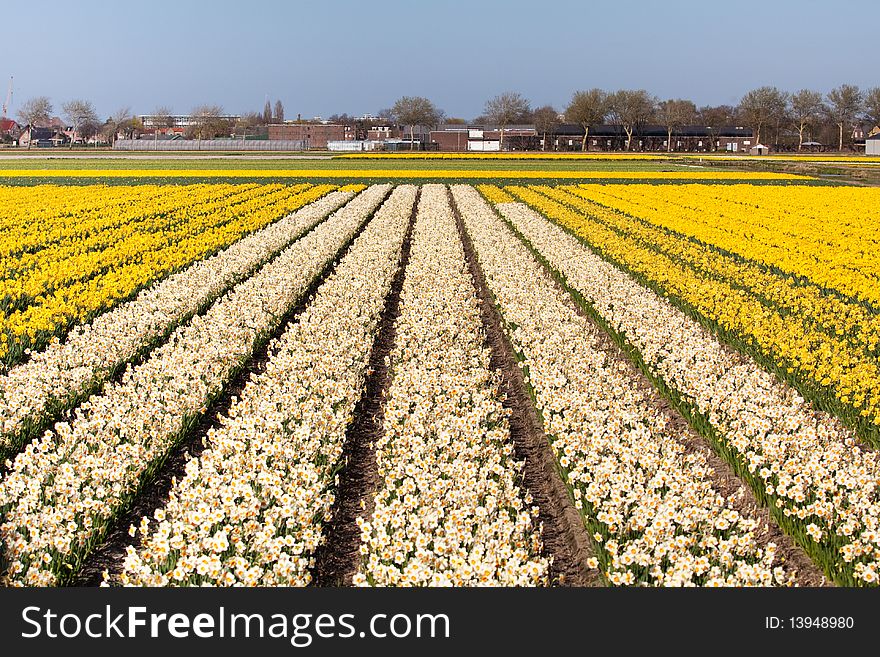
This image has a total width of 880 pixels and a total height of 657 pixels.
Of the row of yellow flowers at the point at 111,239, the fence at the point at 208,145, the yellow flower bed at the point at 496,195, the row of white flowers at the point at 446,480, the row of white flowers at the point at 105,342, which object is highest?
the fence at the point at 208,145

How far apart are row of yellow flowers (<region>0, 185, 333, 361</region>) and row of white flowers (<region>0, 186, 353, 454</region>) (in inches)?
16.1

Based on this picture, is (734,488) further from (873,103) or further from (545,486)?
(873,103)

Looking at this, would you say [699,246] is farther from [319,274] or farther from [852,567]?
[852,567]

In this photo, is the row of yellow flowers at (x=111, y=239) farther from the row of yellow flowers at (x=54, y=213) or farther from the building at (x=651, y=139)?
the building at (x=651, y=139)

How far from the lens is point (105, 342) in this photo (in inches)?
481

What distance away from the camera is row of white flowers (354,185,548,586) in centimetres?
612

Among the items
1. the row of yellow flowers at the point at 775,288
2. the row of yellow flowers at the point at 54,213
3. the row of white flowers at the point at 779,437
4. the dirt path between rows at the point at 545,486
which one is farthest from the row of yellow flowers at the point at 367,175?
the dirt path between rows at the point at 545,486

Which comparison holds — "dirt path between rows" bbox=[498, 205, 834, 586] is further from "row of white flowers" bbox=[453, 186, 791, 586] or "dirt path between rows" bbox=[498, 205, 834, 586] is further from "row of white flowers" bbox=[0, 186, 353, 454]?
"row of white flowers" bbox=[0, 186, 353, 454]

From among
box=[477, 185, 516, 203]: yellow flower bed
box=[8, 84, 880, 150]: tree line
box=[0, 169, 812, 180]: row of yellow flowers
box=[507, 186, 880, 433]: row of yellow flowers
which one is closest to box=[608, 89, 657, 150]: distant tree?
box=[8, 84, 880, 150]: tree line

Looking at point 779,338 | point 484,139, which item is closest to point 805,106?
point 484,139

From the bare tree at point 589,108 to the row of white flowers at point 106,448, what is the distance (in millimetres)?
162418

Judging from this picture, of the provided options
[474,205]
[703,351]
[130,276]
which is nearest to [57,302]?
[130,276]

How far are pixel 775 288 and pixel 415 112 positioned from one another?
173 m

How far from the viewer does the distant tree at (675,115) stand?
554ft
